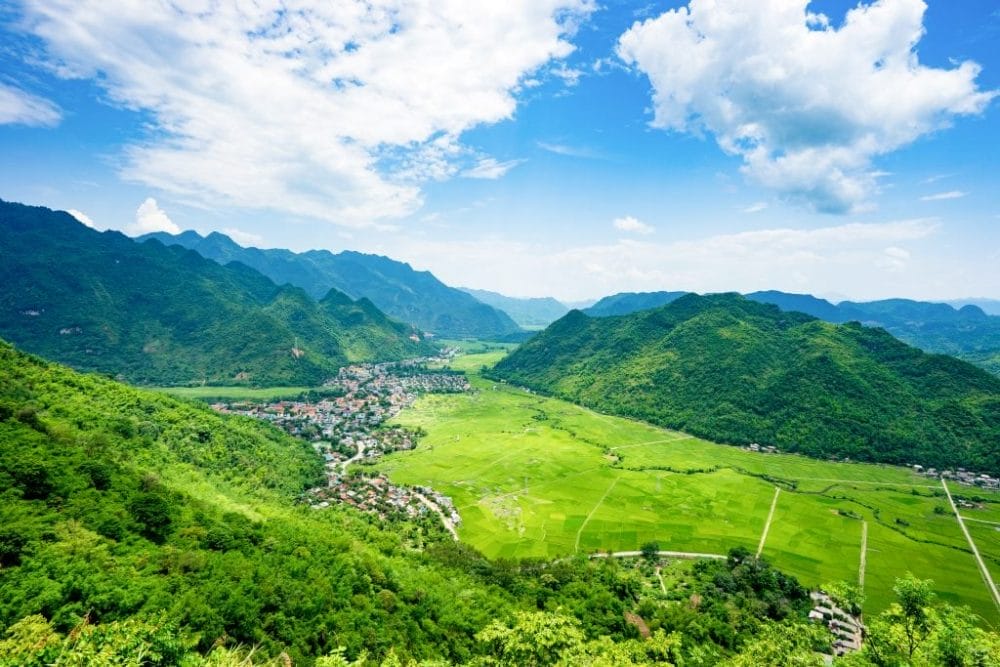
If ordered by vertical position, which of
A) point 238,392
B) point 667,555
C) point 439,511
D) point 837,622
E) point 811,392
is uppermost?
point 811,392

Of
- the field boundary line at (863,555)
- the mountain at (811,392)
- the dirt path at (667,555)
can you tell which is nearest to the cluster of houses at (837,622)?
the field boundary line at (863,555)

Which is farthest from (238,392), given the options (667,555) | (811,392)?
(811,392)

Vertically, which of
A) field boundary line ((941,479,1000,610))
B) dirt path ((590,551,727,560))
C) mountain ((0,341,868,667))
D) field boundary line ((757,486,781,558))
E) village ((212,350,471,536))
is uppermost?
mountain ((0,341,868,667))

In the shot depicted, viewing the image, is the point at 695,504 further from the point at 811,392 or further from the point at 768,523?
the point at 811,392

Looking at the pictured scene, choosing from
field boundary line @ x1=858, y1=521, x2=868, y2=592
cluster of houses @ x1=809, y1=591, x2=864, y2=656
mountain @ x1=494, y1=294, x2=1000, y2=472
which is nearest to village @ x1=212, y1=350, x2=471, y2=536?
cluster of houses @ x1=809, y1=591, x2=864, y2=656

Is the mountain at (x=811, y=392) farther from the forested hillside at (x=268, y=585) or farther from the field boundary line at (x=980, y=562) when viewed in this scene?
the forested hillside at (x=268, y=585)

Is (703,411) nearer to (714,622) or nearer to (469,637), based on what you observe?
(714,622)

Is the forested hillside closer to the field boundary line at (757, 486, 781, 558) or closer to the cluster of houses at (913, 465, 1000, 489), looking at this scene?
the field boundary line at (757, 486, 781, 558)

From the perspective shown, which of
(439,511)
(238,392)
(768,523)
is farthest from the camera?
(238,392)
